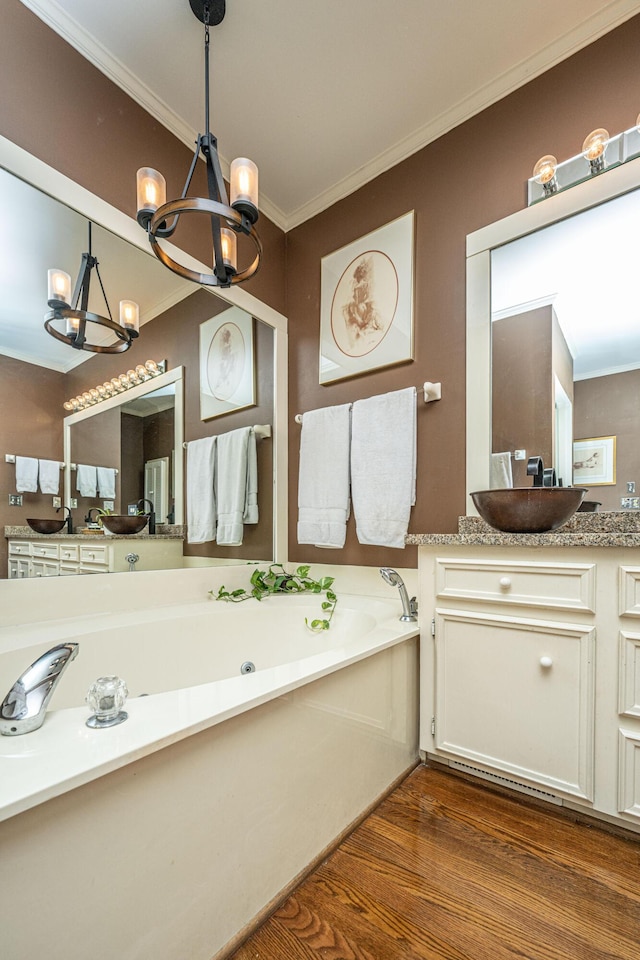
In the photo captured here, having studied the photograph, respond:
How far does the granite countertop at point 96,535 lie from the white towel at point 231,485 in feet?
0.83

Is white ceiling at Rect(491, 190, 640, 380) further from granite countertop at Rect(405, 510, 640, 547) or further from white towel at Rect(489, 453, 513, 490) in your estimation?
granite countertop at Rect(405, 510, 640, 547)

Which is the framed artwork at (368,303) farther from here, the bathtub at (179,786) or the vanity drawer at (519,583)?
the bathtub at (179,786)

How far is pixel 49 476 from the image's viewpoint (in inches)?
59.9

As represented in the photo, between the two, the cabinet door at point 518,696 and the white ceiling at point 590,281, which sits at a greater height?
the white ceiling at point 590,281

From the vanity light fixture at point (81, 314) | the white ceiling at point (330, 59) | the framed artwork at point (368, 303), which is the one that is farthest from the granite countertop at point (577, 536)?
the white ceiling at point (330, 59)

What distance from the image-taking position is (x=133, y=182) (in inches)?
69.9

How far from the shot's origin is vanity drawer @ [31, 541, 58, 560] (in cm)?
150

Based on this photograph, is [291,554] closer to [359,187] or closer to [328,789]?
[328,789]

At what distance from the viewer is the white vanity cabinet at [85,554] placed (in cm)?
147

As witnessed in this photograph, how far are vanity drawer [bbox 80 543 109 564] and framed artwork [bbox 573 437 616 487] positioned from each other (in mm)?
1830

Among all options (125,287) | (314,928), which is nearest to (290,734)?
(314,928)

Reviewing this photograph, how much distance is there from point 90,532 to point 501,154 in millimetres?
2323

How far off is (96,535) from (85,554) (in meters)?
0.08

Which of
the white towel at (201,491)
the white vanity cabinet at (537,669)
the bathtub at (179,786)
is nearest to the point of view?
the bathtub at (179,786)
